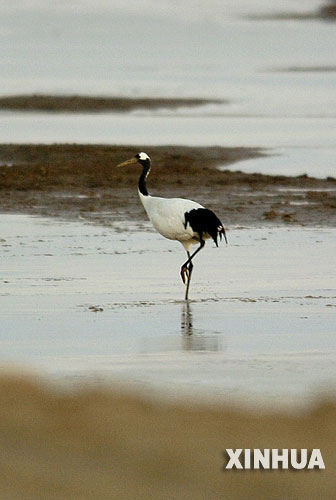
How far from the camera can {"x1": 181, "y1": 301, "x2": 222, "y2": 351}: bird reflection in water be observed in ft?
35.6

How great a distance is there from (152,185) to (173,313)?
19526 millimetres

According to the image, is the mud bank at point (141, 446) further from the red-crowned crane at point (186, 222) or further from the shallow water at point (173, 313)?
the red-crowned crane at point (186, 222)

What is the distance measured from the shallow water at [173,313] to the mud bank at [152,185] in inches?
176

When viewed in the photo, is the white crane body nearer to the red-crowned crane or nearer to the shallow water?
the red-crowned crane

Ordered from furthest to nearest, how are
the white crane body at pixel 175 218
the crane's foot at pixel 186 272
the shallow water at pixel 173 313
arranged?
1. the white crane body at pixel 175 218
2. the crane's foot at pixel 186 272
3. the shallow water at pixel 173 313

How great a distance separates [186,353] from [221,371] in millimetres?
846

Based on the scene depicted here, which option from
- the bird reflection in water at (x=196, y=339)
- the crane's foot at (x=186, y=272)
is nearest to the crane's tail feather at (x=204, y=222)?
the crane's foot at (x=186, y=272)

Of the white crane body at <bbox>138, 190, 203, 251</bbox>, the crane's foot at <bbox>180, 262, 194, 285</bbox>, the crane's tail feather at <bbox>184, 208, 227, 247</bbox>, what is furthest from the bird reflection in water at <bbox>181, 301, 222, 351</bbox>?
the white crane body at <bbox>138, 190, 203, 251</bbox>

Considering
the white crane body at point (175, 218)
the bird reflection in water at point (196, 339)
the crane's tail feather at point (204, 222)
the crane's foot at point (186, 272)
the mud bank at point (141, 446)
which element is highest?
the white crane body at point (175, 218)

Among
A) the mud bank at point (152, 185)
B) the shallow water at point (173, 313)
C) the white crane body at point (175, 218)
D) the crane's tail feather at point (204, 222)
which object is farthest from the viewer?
the mud bank at point (152, 185)

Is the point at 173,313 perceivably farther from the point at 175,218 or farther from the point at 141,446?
the point at 141,446

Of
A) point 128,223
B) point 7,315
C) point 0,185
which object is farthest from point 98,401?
point 0,185

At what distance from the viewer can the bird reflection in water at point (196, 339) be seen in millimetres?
10836

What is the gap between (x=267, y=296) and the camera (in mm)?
14078
